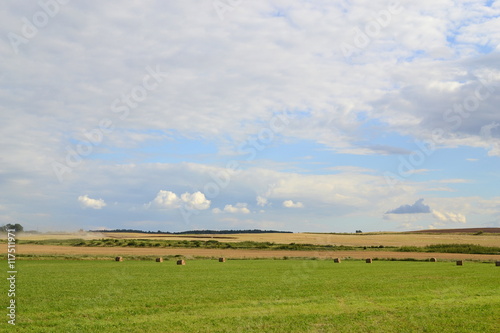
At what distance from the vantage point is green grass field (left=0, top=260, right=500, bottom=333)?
1875cm

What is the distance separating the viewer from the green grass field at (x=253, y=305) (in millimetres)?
18750

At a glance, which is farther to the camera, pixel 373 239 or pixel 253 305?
pixel 373 239

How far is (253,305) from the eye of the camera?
76.7ft

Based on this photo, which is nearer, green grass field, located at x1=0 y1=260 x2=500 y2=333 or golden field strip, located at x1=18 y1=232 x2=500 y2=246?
green grass field, located at x1=0 y1=260 x2=500 y2=333

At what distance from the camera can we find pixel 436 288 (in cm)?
3062

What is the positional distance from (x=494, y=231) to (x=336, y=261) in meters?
152

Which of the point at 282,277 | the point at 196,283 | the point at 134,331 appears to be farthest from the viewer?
the point at 282,277

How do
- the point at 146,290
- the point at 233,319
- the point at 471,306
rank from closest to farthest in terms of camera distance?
1. the point at 233,319
2. the point at 471,306
3. the point at 146,290

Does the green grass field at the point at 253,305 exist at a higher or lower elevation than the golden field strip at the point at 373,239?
higher

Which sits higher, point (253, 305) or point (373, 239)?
point (253, 305)

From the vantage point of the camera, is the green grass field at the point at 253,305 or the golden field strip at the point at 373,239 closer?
the green grass field at the point at 253,305

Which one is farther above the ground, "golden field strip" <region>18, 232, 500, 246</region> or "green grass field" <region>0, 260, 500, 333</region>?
"green grass field" <region>0, 260, 500, 333</region>

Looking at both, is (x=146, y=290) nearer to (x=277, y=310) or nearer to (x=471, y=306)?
(x=277, y=310)

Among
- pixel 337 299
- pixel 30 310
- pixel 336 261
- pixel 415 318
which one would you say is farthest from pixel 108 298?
pixel 336 261
